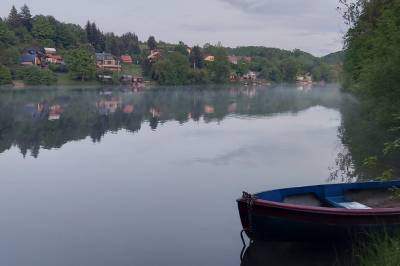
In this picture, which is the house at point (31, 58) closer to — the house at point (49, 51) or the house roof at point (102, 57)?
the house at point (49, 51)

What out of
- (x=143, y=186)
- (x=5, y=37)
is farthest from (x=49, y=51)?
(x=143, y=186)

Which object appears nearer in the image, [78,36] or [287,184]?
[287,184]

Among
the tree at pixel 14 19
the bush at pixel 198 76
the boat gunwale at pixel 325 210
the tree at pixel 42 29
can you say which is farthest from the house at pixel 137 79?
the boat gunwale at pixel 325 210

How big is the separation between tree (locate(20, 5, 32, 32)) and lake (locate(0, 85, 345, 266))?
87.9m

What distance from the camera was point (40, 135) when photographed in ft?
80.5

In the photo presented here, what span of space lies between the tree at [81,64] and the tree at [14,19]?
905 inches

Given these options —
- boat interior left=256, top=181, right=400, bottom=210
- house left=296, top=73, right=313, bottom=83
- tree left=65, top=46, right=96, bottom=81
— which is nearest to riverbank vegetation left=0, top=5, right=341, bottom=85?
tree left=65, top=46, right=96, bottom=81

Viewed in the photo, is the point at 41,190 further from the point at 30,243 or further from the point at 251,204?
the point at 251,204

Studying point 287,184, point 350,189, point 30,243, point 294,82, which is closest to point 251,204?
point 350,189

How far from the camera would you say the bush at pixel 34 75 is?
79438 mm

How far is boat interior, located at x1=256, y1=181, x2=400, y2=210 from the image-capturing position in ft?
31.8

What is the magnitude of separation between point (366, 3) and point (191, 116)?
1511 cm

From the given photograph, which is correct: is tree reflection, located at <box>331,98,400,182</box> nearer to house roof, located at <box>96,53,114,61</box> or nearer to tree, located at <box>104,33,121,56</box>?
house roof, located at <box>96,53,114,61</box>

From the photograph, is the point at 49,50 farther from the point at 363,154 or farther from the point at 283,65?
the point at 363,154
